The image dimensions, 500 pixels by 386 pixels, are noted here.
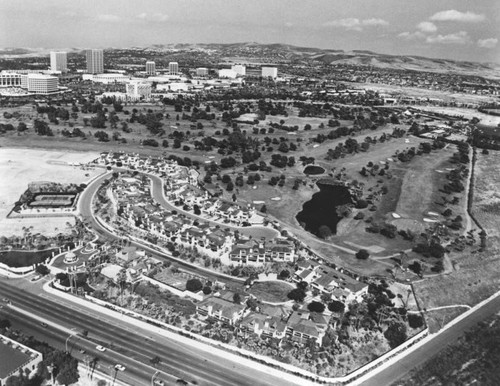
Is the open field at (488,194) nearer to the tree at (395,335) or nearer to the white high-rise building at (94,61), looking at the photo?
the tree at (395,335)

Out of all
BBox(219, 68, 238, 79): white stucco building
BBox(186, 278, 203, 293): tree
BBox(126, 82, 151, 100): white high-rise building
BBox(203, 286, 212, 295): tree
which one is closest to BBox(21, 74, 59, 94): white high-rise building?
BBox(126, 82, 151, 100): white high-rise building

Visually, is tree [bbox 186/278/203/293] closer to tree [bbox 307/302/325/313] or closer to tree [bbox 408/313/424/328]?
tree [bbox 307/302/325/313]

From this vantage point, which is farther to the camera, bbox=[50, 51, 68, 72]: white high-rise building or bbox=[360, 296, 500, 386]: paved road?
bbox=[50, 51, 68, 72]: white high-rise building

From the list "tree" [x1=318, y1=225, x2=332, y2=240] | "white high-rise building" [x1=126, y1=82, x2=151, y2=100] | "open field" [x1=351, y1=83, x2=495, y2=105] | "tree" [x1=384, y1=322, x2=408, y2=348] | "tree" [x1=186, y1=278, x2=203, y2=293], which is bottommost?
"tree" [x1=384, y1=322, x2=408, y2=348]

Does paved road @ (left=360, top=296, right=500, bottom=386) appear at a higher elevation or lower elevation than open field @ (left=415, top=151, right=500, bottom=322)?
lower

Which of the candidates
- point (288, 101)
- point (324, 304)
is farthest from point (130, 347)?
point (288, 101)

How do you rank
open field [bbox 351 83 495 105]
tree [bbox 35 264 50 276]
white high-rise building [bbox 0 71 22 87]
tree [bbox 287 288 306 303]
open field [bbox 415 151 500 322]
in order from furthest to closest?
open field [bbox 351 83 495 105] < white high-rise building [bbox 0 71 22 87] < tree [bbox 35 264 50 276] < open field [bbox 415 151 500 322] < tree [bbox 287 288 306 303]

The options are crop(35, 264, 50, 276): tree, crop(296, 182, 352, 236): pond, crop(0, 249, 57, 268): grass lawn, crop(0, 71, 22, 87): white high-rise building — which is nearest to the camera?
crop(35, 264, 50, 276): tree

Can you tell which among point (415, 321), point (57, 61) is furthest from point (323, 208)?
point (57, 61)
